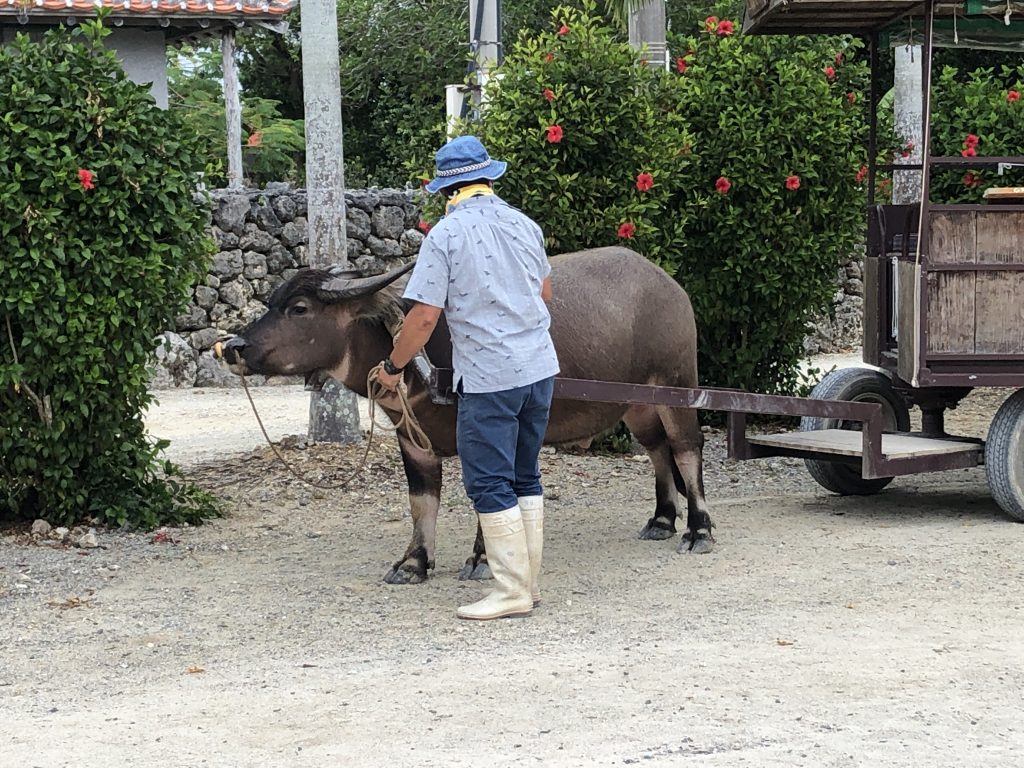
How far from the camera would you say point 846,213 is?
10.5 metres

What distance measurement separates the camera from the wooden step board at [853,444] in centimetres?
755

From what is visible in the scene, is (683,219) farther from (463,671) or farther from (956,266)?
(463,671)

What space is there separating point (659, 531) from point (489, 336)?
2.15 m

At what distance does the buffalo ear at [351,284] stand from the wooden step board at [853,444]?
240 cm

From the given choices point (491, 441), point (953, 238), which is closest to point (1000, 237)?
point (953, 238)

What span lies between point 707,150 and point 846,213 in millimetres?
1147

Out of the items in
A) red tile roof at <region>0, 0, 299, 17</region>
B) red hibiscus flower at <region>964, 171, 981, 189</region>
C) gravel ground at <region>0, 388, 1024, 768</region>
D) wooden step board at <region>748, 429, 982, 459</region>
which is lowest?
gravel ground at <region>0, 388, 1024, 768</region>

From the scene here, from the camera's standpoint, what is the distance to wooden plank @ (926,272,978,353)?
749cm

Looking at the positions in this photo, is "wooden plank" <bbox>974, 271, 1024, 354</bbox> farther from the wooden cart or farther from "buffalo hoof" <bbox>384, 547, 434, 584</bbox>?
"buffalo hoof" <bbox>384, 547, 434, 584</bbox>

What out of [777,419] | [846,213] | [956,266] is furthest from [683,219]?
[956,266]

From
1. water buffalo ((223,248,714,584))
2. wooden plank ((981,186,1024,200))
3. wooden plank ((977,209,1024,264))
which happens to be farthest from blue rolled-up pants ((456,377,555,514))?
wooden plank ((981,186,1024,200))

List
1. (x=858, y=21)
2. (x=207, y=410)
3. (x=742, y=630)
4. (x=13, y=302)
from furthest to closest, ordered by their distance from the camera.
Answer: (x=207, y=410) → (x=858, y=21) → (x=13, y=302) → (x=742, y=630)

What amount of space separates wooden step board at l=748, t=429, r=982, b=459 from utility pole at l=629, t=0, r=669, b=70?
5.04 meters

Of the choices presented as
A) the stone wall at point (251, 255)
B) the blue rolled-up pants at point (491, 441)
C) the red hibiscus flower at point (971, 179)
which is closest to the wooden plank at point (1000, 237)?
the blue rolled-up pants at point (491, 441)
